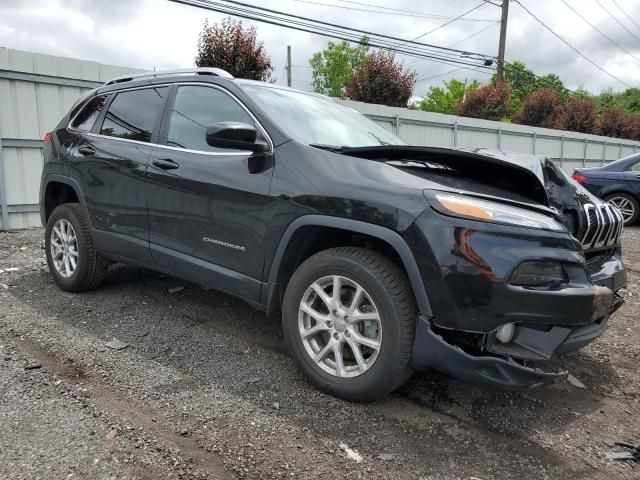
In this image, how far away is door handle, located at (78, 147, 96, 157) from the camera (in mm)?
4307

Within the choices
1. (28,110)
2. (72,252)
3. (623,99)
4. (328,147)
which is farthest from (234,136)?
(623,99)

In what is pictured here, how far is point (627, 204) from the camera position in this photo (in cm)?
1030

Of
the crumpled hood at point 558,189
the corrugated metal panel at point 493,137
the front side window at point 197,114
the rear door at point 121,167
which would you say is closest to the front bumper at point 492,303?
the crumpled hood at point 558,189

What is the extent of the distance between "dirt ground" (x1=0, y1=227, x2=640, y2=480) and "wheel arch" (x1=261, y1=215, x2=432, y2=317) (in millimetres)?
529

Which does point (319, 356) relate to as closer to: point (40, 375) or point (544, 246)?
point (544, 246)

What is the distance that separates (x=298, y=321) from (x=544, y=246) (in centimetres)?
134

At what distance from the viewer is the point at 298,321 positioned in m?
2.94

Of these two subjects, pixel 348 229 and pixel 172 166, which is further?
pixel 172 166

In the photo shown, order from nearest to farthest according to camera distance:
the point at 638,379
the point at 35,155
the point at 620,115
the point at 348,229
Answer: the point at 348,229, the point at 638,379, the point at 35,155, the point at 620,115

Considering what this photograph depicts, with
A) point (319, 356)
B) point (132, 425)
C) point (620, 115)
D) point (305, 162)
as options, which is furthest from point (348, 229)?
point (620, 115)

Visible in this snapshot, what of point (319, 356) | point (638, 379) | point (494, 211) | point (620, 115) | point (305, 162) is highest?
point (620, 115)

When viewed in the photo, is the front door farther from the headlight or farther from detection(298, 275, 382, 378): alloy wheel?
the headlight

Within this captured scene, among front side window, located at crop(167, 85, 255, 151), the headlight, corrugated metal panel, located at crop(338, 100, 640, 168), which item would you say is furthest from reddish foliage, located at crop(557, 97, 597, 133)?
the headlight

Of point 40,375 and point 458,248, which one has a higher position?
point 458,248
